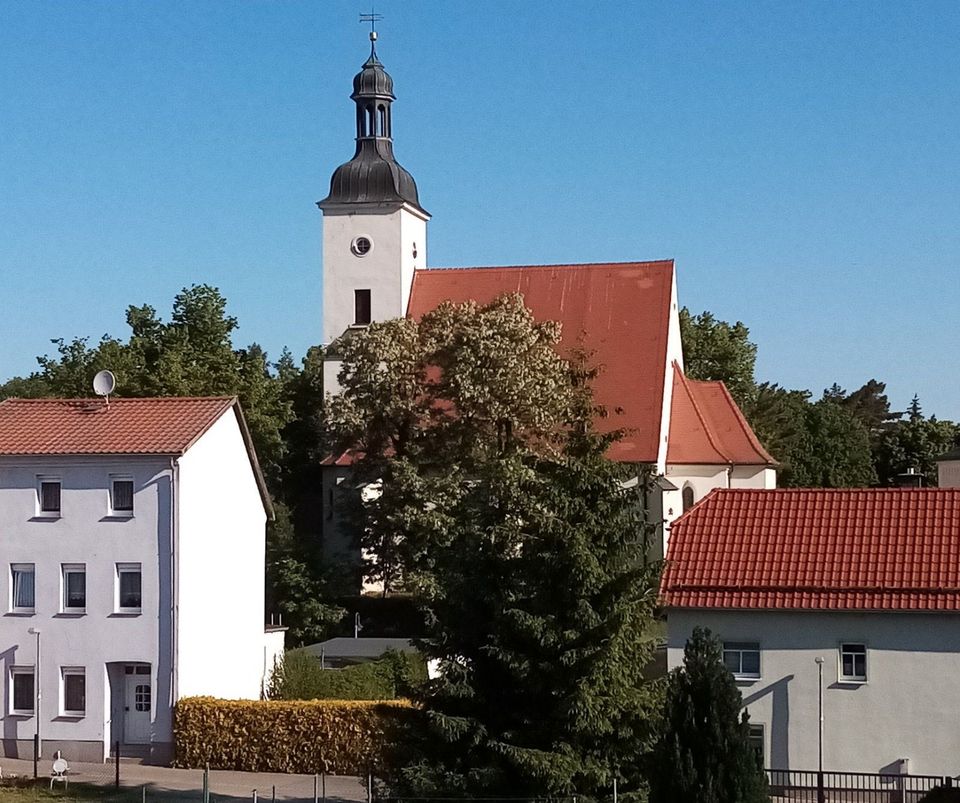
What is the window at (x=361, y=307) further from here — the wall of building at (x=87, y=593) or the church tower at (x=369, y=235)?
the wall of building at (x=87, y=593)

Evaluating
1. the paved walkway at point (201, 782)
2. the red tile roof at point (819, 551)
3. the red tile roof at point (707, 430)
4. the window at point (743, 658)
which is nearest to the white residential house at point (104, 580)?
the paved walkway at point (201, 782)

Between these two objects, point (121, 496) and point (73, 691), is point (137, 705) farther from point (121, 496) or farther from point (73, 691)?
point (121, 496)

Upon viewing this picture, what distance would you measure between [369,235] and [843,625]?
3512 centimetres

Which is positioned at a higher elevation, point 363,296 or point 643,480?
point 363,296

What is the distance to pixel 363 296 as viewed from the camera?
5912 cm

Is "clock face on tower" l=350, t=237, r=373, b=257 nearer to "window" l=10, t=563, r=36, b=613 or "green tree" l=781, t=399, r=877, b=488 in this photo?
"green tree" l=781, t=399, r=877, b=488

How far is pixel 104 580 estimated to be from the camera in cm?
3319

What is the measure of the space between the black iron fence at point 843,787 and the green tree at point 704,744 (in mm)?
5495

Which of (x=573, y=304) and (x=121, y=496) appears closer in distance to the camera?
(x=121, y=496)

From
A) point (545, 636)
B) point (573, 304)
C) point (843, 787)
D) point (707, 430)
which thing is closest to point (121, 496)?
point (545, 636)

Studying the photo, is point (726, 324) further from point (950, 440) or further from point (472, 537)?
point (472, 537)

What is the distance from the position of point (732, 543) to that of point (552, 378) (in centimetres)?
1433

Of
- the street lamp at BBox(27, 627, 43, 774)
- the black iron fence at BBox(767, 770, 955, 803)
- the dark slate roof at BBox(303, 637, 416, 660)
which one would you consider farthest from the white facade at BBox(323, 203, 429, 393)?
the black iron fence at BBox(767, 770, 955, 803)

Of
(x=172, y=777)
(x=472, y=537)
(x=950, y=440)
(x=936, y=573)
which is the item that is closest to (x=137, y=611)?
(x=172, y=777)
